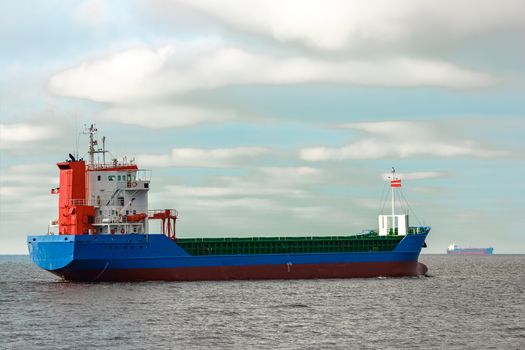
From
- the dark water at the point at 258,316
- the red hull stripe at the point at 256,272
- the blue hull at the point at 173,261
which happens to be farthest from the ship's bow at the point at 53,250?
the dark water at the point at 258,316

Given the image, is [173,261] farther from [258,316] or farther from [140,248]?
[258,316]

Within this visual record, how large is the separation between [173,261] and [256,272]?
283 inches

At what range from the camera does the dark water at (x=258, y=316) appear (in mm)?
36938

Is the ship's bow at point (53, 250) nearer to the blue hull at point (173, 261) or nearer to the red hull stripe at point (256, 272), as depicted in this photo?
the blue hull at point (173, 261)

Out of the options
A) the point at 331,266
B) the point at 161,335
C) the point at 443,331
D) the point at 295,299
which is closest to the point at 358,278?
the point at 331,266

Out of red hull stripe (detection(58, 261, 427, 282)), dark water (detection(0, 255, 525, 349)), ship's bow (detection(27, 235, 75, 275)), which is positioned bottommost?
dark water (detection(0, 255, 525, 349))

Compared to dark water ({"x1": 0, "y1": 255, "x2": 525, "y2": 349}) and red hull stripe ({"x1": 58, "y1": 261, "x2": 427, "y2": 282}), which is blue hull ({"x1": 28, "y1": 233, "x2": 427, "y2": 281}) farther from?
dark water ({"x1": 0, "y1": 255, "x2": 525, "y2": 349})

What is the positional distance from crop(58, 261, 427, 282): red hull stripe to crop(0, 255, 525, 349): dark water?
2.59 ft

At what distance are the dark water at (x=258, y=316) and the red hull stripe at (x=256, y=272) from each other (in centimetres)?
79

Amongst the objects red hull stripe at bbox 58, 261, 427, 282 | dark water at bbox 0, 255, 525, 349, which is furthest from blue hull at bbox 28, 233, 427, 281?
dark water at bbox 0, 255, 525, 349

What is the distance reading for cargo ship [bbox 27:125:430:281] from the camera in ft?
195

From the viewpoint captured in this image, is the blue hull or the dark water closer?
the dark water

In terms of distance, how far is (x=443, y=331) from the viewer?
132 ft

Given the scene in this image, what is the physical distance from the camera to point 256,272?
66.0 m
